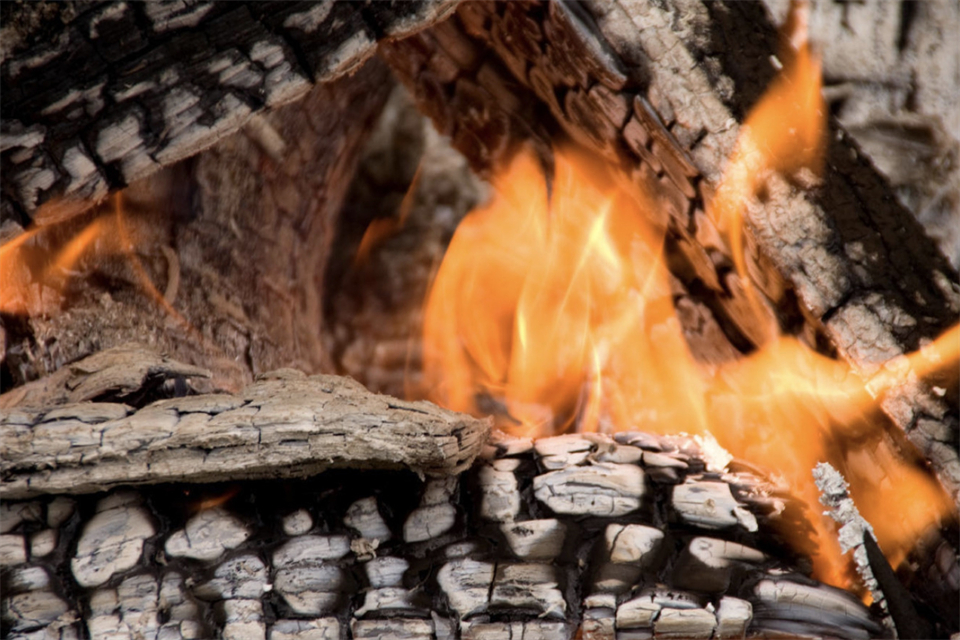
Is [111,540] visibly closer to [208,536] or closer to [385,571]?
[208,536]

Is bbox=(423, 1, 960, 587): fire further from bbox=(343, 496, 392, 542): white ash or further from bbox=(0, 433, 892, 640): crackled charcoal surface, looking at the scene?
bbox=(343, 496, 392, 542): white ash

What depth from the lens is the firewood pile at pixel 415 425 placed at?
885 mm

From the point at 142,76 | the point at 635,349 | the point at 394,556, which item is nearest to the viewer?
the point at 142,76

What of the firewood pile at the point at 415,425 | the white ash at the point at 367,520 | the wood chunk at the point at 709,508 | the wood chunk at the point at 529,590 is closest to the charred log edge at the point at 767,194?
the firewood pile at the point at 415,425

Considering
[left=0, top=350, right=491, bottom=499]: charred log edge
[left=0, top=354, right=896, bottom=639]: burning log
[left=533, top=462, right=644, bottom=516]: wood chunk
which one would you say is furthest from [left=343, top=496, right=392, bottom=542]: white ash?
[left=533, top=462, right=644, bottom=516]: wood chunk

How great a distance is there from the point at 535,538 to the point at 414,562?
0.51 ft

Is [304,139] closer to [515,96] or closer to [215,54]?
[515,96]

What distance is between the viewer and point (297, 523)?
99 centimetres

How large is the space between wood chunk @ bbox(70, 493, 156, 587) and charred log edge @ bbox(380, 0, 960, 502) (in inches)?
26.0

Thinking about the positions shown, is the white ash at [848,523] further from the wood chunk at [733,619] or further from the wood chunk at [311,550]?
the wood chunk at [311,550]

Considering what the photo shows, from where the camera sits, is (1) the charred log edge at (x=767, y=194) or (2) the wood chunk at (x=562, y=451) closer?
(1) the charred log edge at (x=767, y=194)

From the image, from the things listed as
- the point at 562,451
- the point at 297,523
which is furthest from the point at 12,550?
the point at 562,451

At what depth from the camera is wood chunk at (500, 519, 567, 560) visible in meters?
0.99

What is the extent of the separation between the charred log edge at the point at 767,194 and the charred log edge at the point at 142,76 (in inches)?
3.7
